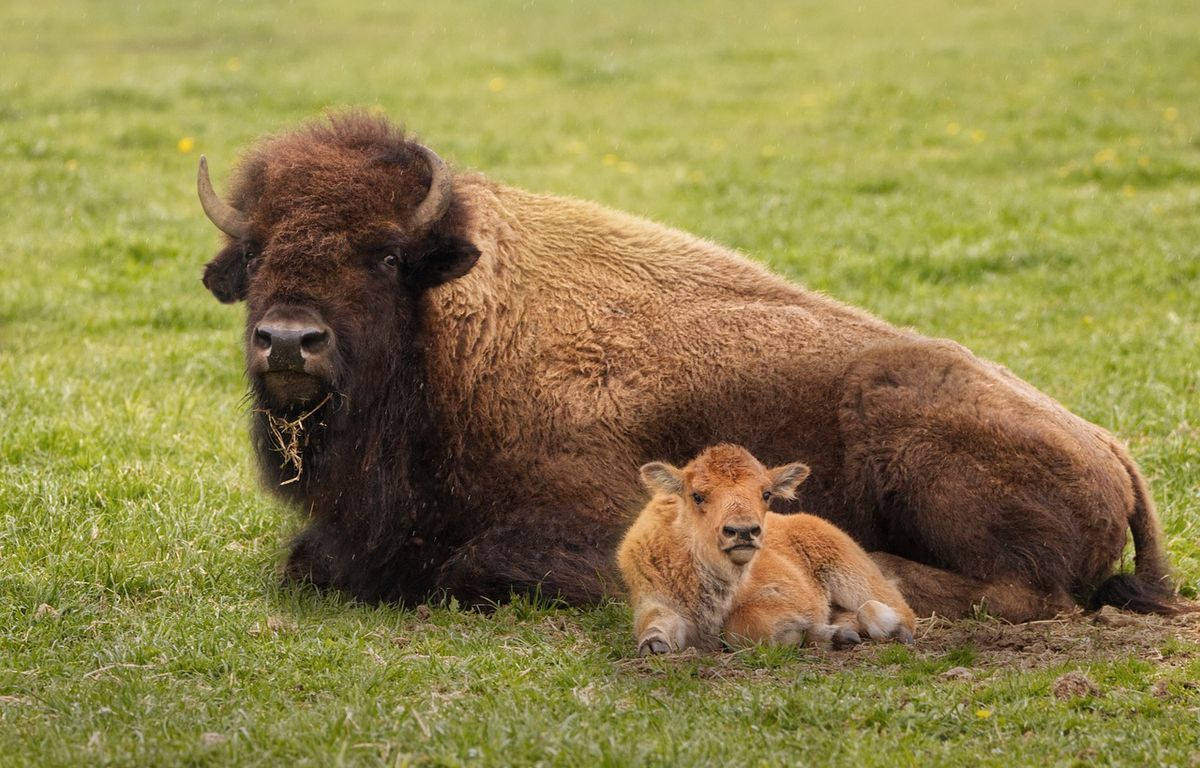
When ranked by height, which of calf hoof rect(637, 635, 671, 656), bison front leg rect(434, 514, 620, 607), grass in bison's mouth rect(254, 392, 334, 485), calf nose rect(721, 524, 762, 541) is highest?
calf nose rect(721, 524, 762, 541)

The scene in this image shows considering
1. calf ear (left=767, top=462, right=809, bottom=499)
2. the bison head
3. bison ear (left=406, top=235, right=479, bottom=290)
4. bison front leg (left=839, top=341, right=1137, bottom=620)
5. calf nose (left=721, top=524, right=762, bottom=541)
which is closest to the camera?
calf nose (left=721, top=524, right=762, bottom=541)

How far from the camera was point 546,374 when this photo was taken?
263 inches

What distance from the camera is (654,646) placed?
5.34 m

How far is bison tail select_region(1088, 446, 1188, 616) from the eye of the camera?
612 cm

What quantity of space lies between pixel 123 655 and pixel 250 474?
8.92ft

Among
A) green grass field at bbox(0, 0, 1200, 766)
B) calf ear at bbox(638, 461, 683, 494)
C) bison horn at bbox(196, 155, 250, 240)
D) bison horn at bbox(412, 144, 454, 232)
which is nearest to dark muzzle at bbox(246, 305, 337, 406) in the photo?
bison horn at bbox(196, 155, 250, 240)

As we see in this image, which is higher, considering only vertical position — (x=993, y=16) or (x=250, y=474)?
(x=993, y=16)

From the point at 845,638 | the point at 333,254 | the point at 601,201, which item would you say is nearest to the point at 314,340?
the point at 333,254

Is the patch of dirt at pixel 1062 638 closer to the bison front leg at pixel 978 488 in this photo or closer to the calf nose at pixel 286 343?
the bison front leg at pixel 978 488

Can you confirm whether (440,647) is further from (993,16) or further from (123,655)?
(993,16)

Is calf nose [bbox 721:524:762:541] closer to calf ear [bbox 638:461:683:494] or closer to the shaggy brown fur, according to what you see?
the shaggy brown fur

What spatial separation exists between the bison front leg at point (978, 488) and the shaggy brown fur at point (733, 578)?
1.45ft

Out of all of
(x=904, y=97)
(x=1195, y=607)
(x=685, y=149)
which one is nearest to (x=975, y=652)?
(x=1195, y=607)

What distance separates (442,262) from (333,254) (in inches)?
22.6
